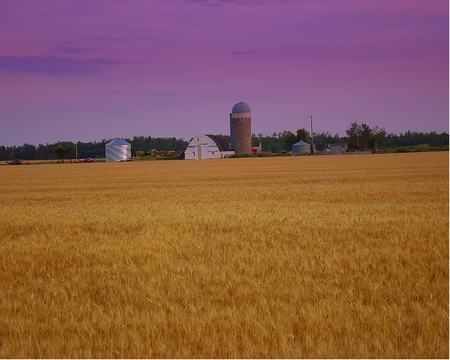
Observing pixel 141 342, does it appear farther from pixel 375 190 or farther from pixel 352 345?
pixel 375 190

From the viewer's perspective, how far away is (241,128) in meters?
134

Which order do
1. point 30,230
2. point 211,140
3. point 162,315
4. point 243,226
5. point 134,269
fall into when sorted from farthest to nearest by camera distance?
point 211,140 < point 30,230 < point 243,226 < point 134,269 < point 162,315

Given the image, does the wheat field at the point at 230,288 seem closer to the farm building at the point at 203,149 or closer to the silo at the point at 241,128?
the farm building at the point at 203,149

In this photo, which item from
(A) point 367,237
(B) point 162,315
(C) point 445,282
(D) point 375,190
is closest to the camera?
(B) point 162,315

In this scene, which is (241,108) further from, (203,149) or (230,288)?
(230,288)

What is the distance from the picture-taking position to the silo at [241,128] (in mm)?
134125

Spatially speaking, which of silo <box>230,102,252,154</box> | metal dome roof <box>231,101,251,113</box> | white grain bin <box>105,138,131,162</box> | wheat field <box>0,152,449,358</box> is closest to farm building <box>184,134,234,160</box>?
silo <box>230,102,252,154</box>

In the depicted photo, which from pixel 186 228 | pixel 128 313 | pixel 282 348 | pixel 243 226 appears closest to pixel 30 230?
pixel 186 228

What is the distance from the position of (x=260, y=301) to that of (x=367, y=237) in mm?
4910

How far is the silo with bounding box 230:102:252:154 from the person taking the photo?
13412cm

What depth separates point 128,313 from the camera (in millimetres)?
6145

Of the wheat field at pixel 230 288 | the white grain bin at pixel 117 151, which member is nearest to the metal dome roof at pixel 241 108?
the white grain bin at pixel 117 151

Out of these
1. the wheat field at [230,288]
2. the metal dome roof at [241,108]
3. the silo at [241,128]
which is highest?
the metal dome roof at [241,108]

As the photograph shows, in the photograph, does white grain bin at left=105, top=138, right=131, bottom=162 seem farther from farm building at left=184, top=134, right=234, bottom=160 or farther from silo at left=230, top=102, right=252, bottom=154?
silo at left=230, top=102, right=252, bottom=154
